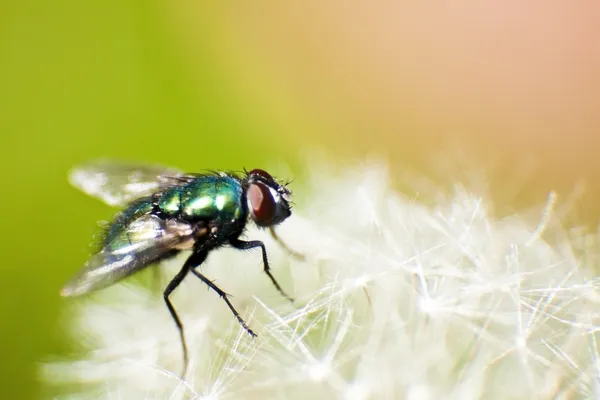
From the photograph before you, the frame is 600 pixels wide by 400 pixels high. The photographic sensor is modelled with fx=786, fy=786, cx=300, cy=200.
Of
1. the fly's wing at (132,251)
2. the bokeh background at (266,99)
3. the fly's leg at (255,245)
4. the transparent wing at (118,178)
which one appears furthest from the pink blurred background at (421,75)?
the fly's wing at (132,251)

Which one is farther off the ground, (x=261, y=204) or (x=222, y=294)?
(x=261, y=204)

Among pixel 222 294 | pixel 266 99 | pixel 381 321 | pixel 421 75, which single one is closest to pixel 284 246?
pixel 222 294

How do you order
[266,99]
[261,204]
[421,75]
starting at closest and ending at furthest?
[261,204] < [266,99] < [421,75]

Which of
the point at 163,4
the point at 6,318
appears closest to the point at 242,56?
the point at 163,4

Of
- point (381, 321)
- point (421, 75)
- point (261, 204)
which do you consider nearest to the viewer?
point (381, 321)

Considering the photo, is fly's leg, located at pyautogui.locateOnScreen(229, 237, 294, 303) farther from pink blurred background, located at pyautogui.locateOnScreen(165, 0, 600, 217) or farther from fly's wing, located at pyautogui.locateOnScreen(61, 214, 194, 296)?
pink blurred background, located at pyautogui.locateOnScreen(165, 0, 600, 217)

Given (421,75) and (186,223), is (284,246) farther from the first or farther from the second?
(421,75)

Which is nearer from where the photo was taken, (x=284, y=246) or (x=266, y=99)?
(x=284, y=246)

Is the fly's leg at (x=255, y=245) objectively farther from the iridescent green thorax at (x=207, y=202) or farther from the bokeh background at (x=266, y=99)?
the bokeh background at (x=266, y=99)
